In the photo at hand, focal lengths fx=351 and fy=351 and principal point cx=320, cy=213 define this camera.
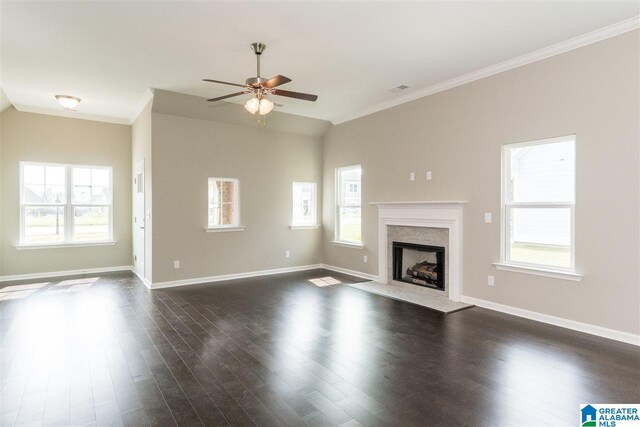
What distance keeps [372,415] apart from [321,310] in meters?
2.27

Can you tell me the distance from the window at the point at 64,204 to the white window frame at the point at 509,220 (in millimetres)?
7023

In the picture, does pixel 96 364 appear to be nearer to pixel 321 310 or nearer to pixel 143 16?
pixel 321 310

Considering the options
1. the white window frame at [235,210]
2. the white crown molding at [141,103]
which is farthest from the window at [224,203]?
the white crown molding at [141,103]

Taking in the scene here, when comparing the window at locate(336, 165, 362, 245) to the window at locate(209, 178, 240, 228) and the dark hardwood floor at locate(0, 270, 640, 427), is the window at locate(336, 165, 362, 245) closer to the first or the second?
the window at locate(209, 178, 240, 228)

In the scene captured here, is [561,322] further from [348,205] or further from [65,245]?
[65,245]

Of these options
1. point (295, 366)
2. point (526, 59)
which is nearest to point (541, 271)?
point (526, 59)

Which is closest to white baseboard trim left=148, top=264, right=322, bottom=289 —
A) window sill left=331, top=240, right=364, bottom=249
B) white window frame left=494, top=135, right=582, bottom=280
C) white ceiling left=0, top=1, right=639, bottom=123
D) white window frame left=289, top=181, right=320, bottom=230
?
window sill left=331, top=240, right=364, bottom=249

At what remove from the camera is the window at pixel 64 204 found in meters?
6.38

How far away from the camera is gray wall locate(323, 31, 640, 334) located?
3.39 m

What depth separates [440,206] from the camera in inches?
198

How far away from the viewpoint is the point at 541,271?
396 cm

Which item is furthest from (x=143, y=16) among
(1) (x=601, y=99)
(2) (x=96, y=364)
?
(1) (x=601, y=99)

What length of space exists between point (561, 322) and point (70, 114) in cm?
839

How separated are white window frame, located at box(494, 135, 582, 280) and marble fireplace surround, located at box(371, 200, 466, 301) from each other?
0.55 m
